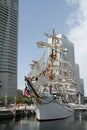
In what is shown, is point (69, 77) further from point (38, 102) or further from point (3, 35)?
point (3, 35)

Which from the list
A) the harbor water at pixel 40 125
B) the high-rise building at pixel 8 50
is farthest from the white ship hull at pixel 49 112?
the high-rise building at pixel 8 50

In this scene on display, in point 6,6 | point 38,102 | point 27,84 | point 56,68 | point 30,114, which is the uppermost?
point 6,6

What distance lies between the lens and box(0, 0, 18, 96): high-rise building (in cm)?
17750

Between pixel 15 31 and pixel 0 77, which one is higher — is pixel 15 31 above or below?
above

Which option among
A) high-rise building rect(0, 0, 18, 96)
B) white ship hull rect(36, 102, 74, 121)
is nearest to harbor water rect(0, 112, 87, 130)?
white ship hull rect(36, 102, 74, 121)

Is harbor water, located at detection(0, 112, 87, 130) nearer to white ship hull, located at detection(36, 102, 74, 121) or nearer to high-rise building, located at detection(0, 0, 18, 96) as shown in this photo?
white ship hull, located at detection(36, 102, 74, 121)

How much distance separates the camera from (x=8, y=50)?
18462 centimetres

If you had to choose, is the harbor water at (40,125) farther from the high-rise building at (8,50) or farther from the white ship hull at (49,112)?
the high-rise building at (8,50)

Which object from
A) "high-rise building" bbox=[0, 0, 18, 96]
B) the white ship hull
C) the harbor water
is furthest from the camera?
"high-rise building" bbox=[0, 0, 18, 96]

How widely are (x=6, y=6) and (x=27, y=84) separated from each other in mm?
143326

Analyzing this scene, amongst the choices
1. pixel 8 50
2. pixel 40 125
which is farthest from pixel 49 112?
pixel 8 50

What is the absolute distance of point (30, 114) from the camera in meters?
88.9

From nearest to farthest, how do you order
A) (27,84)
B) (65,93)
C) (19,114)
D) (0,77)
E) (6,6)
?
(27,84) < (19,114) < (65,93) < (0,77) < (6,6)

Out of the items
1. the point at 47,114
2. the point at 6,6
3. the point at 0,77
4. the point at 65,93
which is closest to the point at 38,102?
the point at 47,114
